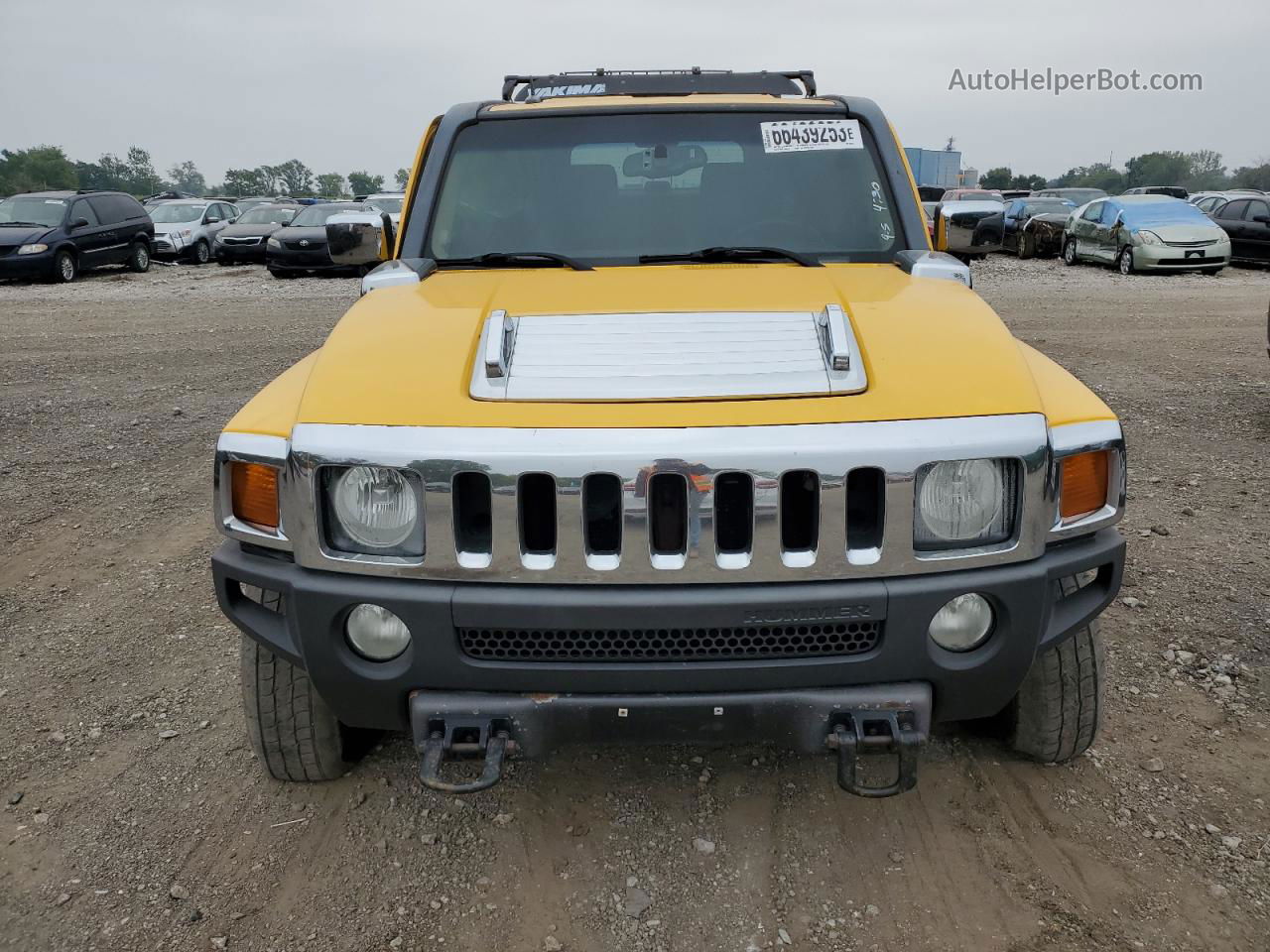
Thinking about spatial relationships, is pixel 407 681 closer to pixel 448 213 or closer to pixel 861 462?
pixel 861 462

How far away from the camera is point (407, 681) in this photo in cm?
224

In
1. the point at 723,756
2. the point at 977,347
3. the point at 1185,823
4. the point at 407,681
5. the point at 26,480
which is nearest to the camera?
the point at 407,681

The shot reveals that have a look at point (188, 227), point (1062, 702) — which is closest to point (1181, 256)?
point (1062, 702)

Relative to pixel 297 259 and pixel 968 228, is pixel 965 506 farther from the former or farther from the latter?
pixel 297 259

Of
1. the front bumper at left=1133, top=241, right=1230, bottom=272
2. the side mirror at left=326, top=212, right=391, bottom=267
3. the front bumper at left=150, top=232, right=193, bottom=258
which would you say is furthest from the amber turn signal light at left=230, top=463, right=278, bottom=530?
the front bumper at left=150, top=232, right=193, bottom=258

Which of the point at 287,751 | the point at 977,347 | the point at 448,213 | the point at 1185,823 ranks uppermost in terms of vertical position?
the point at 448,213

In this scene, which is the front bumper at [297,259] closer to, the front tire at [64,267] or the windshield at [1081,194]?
the front tire at [64,267]

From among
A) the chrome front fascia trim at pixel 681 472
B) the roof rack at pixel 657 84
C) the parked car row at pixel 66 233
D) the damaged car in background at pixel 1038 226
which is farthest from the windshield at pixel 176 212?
the chrome front fascia trim at pixel 681 472

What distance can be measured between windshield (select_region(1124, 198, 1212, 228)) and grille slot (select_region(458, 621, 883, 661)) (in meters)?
18.0

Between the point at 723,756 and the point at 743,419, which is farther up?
the point at 743,419

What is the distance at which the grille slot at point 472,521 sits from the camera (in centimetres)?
213

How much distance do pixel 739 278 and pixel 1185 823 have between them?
200 centimetres

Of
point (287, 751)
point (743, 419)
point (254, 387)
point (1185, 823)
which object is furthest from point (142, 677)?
point (254, 387)

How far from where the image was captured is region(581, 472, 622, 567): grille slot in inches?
83.6
